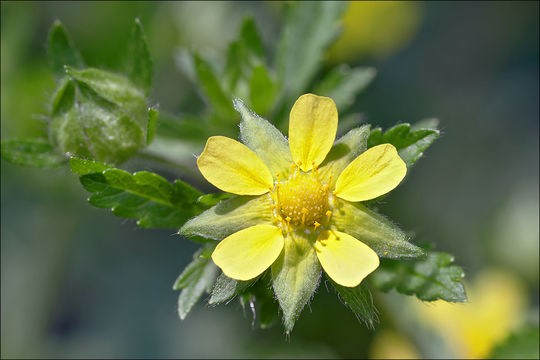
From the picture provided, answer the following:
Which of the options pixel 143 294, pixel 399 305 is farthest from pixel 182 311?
pixel 143 294

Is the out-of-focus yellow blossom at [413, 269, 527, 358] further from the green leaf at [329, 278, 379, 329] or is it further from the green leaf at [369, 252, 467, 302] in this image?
the green leaf at [329, 278, 379, 329]

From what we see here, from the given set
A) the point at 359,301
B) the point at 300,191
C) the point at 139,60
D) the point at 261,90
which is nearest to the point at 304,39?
the point at 261,90

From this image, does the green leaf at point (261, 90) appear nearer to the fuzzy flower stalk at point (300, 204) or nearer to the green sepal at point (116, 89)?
the green sepal at point (116, 89)

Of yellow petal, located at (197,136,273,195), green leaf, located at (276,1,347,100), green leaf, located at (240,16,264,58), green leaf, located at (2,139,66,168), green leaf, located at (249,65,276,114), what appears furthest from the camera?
green leaf, located at (276,1,347,100)

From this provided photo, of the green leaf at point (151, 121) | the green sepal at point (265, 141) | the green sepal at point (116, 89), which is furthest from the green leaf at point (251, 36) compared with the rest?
the green sepal at point (265, 141)

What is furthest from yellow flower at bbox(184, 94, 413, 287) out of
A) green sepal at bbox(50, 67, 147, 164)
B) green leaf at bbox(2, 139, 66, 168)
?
green leaf at bbox(2, 139, 66, 168)
